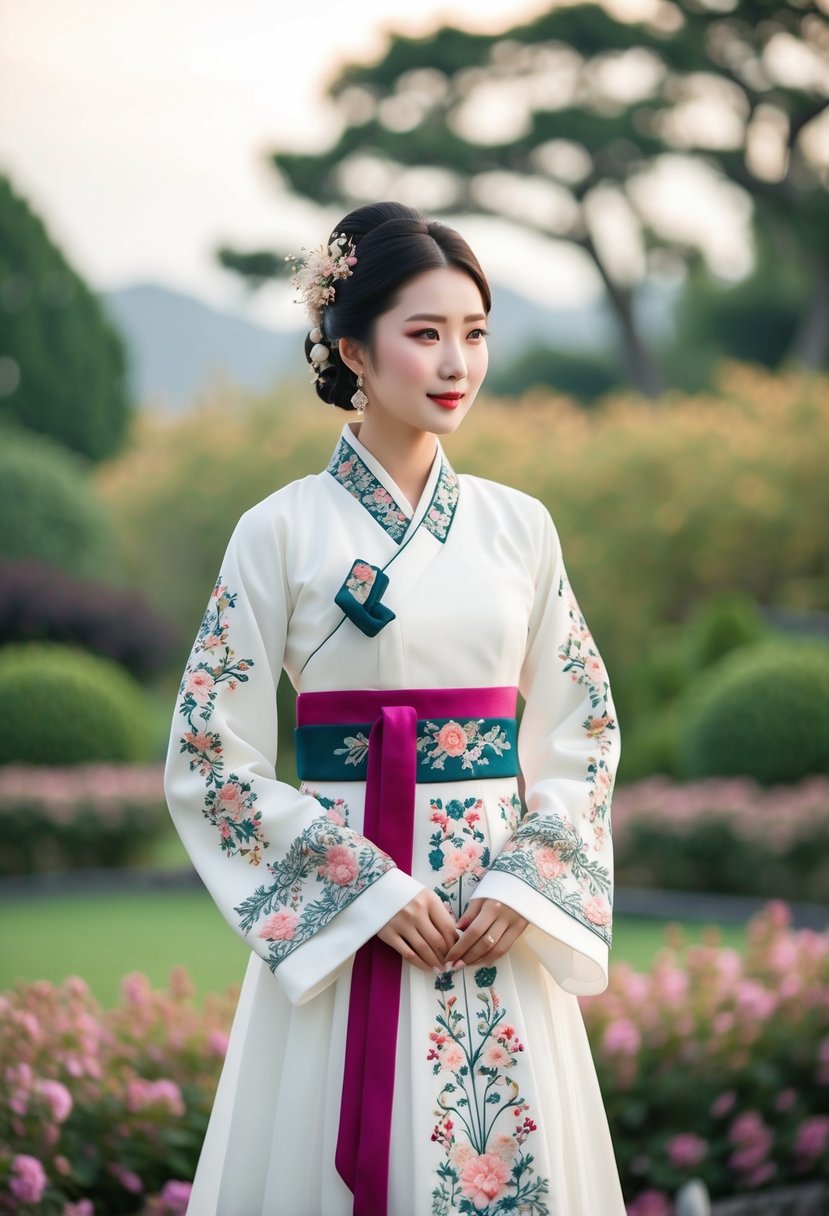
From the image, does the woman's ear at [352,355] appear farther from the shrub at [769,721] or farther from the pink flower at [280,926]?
the shrub at [769,721]

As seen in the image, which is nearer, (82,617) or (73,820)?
(73,820)

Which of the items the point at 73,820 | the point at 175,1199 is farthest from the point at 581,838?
the point at 73,820

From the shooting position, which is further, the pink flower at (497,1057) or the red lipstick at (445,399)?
the red lipstick at (445,399)

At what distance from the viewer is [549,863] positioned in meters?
2.16

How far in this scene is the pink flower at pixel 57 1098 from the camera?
293 cm

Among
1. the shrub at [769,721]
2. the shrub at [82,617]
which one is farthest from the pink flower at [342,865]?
the shrub at [82,617]

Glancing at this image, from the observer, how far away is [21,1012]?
3.29 m

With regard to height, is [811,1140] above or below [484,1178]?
above

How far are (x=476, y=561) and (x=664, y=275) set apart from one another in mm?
18034

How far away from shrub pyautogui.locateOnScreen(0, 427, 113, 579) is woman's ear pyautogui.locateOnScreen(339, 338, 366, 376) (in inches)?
499

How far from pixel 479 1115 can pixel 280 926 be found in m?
0.37

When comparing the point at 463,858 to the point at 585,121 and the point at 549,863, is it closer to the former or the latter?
the point at 549,863

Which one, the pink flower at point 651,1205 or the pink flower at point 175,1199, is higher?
the pink flower at point 651,1205

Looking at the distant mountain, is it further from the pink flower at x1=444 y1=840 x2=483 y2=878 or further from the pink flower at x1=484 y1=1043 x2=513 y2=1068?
the pink flower at x1=484 y1=1043 x2=513 y2=1068
